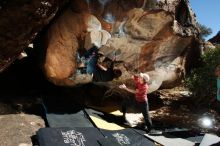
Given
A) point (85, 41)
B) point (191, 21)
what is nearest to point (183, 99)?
point (191, 21)

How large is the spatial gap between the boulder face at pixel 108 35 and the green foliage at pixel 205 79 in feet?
4.52

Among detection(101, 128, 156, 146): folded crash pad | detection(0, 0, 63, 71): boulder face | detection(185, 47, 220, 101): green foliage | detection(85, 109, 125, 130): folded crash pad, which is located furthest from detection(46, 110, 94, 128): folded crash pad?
detection(185, 47, 220, 101): green foliage

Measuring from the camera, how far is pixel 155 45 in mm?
10406

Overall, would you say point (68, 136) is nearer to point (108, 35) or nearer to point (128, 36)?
point (108, 35)

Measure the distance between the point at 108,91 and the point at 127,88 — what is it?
0.70 metres

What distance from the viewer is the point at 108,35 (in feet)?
30.7

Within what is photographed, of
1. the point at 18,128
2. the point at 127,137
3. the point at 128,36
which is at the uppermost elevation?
the point at 128,36

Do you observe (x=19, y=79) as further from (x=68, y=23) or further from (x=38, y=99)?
(x=68, y=23)

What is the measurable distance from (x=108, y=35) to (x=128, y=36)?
68 cm

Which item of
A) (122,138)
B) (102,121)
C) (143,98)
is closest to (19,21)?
(102,121)

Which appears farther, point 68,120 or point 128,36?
point 128,36

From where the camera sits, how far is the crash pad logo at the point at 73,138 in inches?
279

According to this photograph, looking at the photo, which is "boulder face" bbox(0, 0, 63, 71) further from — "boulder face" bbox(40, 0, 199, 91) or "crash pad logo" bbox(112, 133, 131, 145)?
"crash pad logo" bbox(112, 133, 131, 145)

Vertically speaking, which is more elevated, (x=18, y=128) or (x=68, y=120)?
(x=18, y=128)
